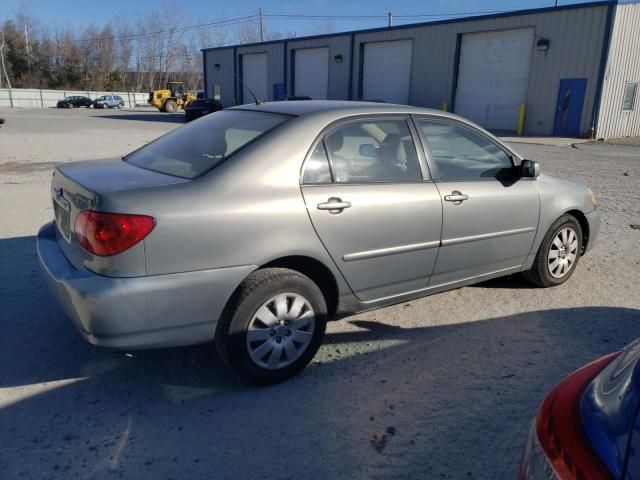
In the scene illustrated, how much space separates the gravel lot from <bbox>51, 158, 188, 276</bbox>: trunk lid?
32.5 inches

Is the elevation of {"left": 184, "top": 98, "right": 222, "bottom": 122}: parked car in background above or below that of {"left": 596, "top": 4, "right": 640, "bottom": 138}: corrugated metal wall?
below

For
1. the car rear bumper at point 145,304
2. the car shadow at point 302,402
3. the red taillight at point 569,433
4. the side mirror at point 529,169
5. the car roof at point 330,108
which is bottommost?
the car shadow at point 302,402

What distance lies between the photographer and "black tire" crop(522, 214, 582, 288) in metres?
4.70

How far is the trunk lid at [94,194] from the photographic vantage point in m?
2.69

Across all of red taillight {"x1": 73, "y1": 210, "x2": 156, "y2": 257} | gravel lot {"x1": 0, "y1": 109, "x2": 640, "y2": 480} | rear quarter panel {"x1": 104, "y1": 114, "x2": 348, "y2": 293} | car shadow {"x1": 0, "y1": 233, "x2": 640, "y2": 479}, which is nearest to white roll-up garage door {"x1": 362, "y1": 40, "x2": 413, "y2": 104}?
gravel lot {"x1": 0, "y1": 109, "x2": 640, "y2": 480}

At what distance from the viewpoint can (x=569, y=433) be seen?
145cm

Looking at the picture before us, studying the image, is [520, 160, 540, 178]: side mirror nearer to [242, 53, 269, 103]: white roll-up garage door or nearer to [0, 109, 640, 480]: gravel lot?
[0, 109, 640, 480]: gravel lot

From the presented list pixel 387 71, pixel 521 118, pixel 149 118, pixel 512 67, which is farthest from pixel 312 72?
pixel 521 118

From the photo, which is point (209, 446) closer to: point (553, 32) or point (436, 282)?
point (436, 282)

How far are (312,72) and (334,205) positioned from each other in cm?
3440

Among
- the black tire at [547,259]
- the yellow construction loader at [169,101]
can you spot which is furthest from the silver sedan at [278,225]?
the yellow construction loader at [169,101]

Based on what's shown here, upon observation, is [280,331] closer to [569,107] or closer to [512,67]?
[569,107]

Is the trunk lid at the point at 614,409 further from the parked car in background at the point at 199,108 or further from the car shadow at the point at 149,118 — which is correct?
the car shadow at the point at 149,118

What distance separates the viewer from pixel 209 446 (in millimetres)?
2682
